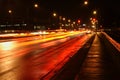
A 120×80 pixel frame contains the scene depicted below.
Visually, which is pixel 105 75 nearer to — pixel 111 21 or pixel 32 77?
pixel 32 77

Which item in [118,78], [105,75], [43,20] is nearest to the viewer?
[118,78]

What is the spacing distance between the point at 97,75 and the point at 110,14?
4636cm

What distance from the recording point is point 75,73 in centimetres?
1280

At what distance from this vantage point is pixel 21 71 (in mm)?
13828

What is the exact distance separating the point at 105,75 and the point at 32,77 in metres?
2.86

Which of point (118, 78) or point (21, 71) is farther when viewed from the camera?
point (21, 71)

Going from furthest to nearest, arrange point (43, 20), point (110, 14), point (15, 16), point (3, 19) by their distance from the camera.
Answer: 1. point (43, 20)
2. point (15, 16)
3. point (3, 19)
4. point (110, 14)

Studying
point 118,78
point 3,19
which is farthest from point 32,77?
point 3,19

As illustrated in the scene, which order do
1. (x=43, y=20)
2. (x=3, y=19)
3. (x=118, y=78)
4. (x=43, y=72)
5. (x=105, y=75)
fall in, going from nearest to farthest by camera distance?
1. (x=118, y=78)
2. (x=105, y=75)
3. (x=43, y=72)
4. (x=3, y=19)
5. (x=43, y=20)

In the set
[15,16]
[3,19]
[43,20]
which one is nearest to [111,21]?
[3,19]

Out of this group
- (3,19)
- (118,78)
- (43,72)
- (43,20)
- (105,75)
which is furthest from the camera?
(43,20)

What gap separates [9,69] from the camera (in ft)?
47.6

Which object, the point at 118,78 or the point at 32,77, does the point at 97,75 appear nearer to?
the point at 118,78

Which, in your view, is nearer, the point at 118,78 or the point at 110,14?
the point at 118,78
